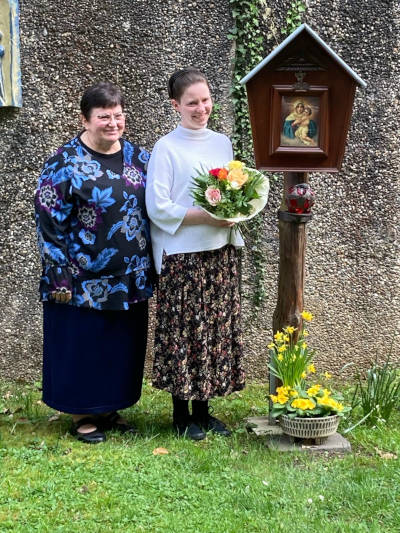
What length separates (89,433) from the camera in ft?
12.2

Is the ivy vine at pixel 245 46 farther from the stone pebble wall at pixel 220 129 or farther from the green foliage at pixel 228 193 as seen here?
the green foliage at pixel 228 193

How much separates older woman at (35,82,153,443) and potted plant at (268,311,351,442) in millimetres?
740

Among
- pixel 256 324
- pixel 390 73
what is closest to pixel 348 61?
pixel 390 73

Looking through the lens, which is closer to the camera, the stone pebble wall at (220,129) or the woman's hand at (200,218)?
the woman's hand at (200,218)

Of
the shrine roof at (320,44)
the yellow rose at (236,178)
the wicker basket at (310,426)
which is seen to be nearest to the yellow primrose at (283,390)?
the wicker basket at (310,426)

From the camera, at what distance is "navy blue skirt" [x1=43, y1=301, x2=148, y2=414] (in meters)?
3.66

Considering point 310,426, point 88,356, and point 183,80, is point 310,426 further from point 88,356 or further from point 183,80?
point 183,80

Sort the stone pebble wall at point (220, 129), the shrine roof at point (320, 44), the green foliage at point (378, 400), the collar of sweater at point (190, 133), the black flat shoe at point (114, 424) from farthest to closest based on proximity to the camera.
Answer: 1. the stone pebble wall at point (220, 129)
2. the green foliage at point (378, 400)
3. the black flat shoe at point (114, 424)
4. the collar of sweater at point (190, 133)
5. the shrine roof at point (320, 44)

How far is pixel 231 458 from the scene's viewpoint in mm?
3453

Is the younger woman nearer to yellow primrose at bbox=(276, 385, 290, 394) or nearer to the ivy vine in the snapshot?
yellow primrose at bbox=(276, 385, 290, 394)

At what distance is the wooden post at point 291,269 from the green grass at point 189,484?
0.67 meters

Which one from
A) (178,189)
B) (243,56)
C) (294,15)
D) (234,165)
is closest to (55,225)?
(178,189)

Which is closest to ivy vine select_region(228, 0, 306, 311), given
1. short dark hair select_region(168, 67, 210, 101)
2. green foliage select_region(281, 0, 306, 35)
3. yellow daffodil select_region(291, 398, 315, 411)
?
green foliage select_region(281, 0, 306, 35)

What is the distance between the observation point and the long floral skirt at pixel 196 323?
11.8 ft
